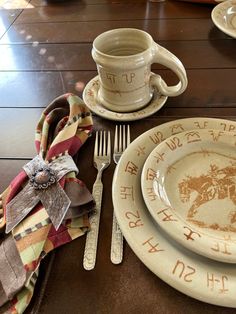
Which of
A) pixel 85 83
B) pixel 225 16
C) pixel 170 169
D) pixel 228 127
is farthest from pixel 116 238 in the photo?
pixel 225 16

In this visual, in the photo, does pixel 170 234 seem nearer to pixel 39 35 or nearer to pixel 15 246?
pixel 15 246

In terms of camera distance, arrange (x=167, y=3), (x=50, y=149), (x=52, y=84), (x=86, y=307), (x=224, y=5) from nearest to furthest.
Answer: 1. (x=86, y=307)
2. (x=50, y=149)
3. (x=52, y=84)
4. (x=224, y=5)
5. (x=167, y=3)

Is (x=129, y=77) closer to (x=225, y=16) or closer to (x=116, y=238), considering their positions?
(x=116, y=238)

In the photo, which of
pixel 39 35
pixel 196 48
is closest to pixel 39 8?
pixel 39 35

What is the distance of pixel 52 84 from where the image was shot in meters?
0.62

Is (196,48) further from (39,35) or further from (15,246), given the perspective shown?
(15,246)

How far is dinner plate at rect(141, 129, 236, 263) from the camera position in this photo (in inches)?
12.4

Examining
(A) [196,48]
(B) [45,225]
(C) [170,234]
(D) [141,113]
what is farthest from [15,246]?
(A) [196,48]

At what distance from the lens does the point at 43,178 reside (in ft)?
1.28

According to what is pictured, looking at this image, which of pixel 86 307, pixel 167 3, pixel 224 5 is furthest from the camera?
pixel 167 3

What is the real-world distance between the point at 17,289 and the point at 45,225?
2.8 inches

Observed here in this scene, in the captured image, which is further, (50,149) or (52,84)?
(52,84)

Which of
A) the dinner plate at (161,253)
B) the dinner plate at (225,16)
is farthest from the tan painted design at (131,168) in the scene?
the dinner plate at (225,16)

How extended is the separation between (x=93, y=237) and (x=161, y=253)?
0.29 feet
